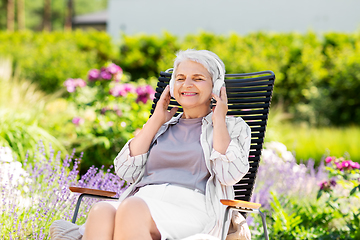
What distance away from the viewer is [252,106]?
269 centimetres

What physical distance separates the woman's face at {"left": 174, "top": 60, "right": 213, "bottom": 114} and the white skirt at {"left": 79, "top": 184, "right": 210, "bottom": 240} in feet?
1.74

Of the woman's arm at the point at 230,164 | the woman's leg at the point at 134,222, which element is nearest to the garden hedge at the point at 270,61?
the woman's arm at the point at 230,164

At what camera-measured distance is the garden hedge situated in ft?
30.3

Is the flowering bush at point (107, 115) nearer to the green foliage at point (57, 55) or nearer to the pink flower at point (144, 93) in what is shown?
the pink flower at point (144, 93)

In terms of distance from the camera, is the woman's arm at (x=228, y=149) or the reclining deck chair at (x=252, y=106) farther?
the reclining deck chair at (x=252, y=106)

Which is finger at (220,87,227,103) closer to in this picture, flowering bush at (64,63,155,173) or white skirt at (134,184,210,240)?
white skirt at (134,184,210,240)

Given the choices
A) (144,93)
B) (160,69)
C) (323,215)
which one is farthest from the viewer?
(160,69)

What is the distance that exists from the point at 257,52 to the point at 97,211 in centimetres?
810

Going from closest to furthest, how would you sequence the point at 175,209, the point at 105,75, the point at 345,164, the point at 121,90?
the point at 175,209
the point at 345,164
the point at 121,90
the point at 105,75

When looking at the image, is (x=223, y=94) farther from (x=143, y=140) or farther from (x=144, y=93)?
(x=144, y=93)

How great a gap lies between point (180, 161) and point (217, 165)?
223 millimetres

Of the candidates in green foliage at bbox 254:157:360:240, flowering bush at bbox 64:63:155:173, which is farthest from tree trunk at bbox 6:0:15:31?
green foliage at bbox 254:157:360:240

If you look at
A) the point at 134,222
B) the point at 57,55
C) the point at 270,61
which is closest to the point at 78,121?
the point at 134,222

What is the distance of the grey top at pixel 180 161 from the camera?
2.20 meters
